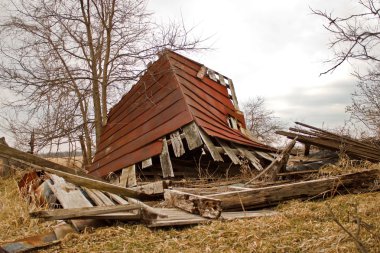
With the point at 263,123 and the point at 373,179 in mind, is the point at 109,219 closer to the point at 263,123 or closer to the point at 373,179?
the point at 373,179

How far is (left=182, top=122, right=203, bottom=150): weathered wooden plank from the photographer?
7516 mm

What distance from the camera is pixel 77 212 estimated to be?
3.58 metres

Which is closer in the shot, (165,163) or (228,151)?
(165,163)

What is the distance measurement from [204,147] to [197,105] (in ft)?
4.84

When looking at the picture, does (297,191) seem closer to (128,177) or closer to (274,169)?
(274,169)

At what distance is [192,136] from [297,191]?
3119 millimetres

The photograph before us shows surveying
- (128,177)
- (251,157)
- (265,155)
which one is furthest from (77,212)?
(265,155)

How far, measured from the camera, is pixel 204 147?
7.71 meters

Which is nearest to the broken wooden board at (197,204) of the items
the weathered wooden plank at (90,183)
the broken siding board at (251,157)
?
the weathered wooden plank at (90,183)

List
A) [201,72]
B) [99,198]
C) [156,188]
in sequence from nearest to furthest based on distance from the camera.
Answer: [99,198] → [156,188] → [201,72]

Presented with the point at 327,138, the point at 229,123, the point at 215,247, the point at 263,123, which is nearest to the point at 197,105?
the point at 229,123

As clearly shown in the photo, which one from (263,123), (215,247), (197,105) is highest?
(263,123)

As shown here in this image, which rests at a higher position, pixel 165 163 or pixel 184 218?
pixel 165 163

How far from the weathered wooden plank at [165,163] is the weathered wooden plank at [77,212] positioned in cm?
363
